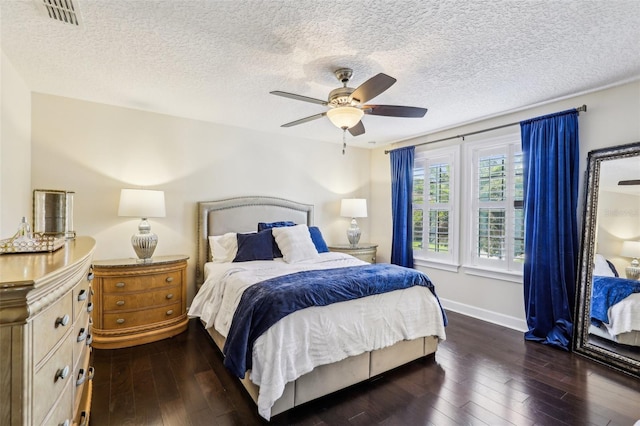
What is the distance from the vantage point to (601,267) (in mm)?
2812

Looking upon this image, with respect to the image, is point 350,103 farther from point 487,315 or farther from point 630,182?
point 487,315

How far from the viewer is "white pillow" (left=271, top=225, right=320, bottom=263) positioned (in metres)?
3.45

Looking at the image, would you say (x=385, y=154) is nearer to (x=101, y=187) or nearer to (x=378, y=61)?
(x=378, y=61)

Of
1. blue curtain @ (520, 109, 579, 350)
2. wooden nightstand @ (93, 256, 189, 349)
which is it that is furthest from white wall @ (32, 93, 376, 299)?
blue curtain @ (520, 109, 579, 350)

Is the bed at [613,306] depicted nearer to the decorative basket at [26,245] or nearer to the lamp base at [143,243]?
the decorative basket at [26,245]

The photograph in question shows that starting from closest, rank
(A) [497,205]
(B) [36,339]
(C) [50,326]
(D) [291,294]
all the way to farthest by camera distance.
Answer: (B) [36,339] < (C) [50,326] < (D) [291,294] < (A) [497,205]

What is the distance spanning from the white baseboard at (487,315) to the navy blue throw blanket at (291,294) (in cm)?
158

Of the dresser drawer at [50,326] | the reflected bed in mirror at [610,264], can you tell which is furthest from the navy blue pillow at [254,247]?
the reflected bed in mirror at [610,264]

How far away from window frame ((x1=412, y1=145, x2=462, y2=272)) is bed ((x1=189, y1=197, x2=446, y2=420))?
5.38 feet

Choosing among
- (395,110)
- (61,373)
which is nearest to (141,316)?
(61,373)

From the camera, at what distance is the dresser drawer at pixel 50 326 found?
0.94 m

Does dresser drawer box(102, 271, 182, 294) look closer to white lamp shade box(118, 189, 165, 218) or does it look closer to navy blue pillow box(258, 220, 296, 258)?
white lamp shade box(118, 189, 165, 218)

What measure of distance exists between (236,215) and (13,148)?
2.19 metres

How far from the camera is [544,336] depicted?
3131mm
